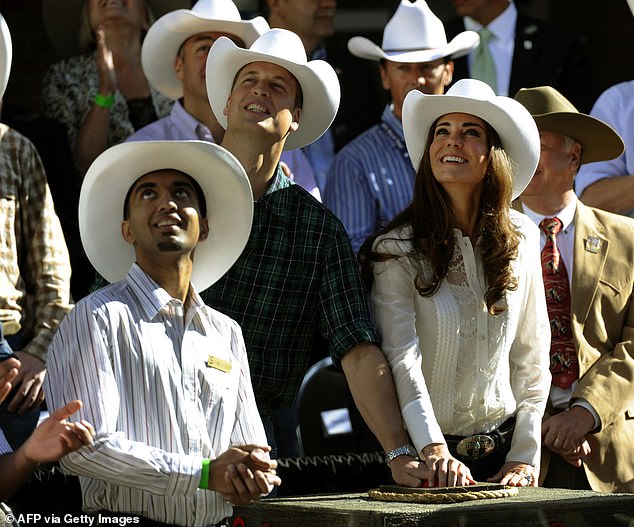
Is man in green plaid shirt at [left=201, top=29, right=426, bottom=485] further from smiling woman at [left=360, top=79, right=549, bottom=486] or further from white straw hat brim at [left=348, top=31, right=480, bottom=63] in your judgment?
white straw hat brim at [left=348, top=31, right=480, bottom=63]

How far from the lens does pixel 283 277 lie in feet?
17.1

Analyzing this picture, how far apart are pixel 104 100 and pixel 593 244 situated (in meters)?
2.31

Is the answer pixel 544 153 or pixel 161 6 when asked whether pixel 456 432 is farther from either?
pixel 161 6

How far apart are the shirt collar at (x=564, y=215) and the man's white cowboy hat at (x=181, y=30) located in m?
1.36

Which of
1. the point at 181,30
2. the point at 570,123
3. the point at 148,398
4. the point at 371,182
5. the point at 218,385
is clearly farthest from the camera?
the point at 371,182

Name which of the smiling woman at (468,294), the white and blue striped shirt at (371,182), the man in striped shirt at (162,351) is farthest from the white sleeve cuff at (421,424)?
the white and blue striped shirt at (371,182)

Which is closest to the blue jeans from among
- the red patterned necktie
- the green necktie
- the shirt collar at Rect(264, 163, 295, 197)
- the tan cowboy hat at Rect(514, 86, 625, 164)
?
the shirt collar at Rect(264, 163, 295, 197)

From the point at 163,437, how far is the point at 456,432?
52.0 inches

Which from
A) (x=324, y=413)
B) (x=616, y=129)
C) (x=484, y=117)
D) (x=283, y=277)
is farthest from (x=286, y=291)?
(x=616, y=129)

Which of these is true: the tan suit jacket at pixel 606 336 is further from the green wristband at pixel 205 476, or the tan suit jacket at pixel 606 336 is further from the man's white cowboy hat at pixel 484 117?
the green wristband at pixel 205 476

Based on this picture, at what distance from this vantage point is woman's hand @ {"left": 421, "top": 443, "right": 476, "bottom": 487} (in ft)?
15.3

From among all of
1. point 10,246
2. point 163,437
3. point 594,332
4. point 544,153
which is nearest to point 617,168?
point 544,153

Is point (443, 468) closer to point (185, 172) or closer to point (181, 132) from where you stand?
point (185, 172)

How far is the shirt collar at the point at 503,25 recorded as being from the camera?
299 inches
